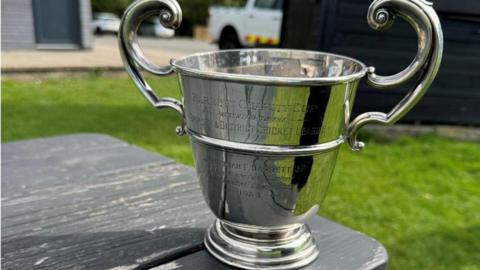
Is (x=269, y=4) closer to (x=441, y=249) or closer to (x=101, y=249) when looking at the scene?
(x=441, y=249)

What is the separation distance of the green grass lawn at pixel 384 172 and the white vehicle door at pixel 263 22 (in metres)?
2.11

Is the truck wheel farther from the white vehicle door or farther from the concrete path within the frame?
the concrete path

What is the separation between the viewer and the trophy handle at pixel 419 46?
55 cm

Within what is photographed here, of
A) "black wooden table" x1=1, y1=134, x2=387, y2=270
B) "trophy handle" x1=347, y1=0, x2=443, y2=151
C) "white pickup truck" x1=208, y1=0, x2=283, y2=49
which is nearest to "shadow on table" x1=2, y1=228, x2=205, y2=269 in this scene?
"black wooden table" x1=1, y1=134, x2=387, y2=270

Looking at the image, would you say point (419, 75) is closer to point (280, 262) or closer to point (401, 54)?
point (280, 262)

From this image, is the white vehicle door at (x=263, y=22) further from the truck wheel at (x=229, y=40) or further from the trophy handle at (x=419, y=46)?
the trophy handle at (x=419, y=46)

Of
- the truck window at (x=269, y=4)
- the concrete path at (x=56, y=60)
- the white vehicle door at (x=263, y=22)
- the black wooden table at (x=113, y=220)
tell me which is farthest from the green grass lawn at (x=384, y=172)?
the truck window at (x=269, y=4)

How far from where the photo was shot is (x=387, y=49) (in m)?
3.16

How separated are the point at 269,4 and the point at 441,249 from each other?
4947 millimetres

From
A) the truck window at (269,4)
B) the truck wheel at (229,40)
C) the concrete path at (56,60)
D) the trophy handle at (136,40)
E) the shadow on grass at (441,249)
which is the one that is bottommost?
the concrete path at (56,60)

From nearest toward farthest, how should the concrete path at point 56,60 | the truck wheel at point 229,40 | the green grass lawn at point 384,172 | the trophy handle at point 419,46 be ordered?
the trophy handle at point 419,46 → the green grass lawn at point 384,172 → the concrete path at point 56,60 → the truck wheel at point 229,40

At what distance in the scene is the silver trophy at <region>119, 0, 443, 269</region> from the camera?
0.56 metres

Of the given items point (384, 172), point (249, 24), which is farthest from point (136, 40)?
point (249, 24)

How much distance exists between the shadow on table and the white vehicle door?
17.2 feet
